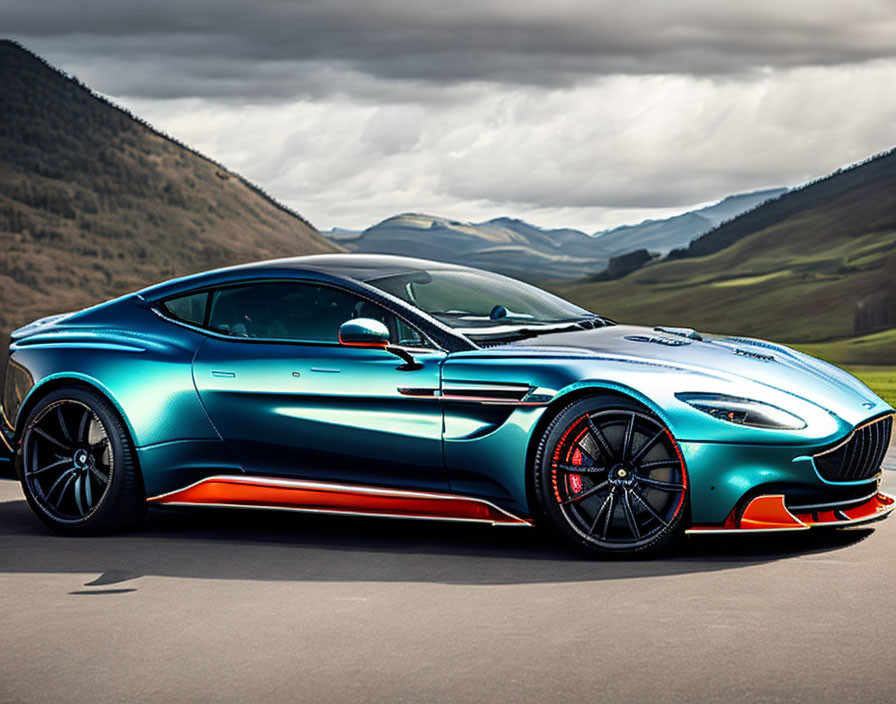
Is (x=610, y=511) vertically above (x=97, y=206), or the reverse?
(x=97, y=206)

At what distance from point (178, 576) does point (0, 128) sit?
153 meters

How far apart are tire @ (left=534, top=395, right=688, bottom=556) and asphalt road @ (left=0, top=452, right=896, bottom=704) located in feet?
0.44

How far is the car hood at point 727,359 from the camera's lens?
6066 millimetres

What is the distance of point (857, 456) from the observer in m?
6.07

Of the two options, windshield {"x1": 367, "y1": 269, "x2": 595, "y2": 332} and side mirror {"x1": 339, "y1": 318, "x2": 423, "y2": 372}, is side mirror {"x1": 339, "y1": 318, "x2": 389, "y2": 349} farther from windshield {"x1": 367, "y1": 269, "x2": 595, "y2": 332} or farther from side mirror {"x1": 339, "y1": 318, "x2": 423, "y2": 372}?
windshield {"x1": 367, "y1": 269, "x2": 595, "y2": 332}

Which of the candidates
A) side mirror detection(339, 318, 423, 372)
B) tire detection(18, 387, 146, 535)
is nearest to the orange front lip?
side mirror detection(339, 318, 423, 372)

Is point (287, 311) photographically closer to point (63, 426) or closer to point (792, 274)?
point (63, 426)

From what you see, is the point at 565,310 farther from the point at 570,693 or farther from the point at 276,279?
the point at 570,693

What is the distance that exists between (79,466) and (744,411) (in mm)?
3550

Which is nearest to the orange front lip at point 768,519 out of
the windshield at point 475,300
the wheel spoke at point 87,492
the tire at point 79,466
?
the windshield at point 475,300

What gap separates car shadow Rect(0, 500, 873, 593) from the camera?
19.3 feet

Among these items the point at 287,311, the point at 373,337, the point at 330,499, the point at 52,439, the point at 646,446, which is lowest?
the point at 330,499

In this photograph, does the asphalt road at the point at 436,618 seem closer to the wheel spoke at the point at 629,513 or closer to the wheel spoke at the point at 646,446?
the wheel spoke at the point at 629,513

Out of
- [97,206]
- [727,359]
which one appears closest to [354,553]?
[727,359]
